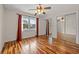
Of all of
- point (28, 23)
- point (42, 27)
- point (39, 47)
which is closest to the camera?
point (28, 23)

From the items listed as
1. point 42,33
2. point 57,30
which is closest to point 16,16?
point 42,33

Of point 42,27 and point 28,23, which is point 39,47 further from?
point 42,27

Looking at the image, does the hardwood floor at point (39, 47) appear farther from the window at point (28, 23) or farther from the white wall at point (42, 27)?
the window at point (28, 23)

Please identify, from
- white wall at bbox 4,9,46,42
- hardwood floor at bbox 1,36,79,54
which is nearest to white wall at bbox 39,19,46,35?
white wall at bbox 4,9,46,42

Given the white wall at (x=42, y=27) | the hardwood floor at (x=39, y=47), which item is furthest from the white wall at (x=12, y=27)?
the hardwood floor at (x=39, y=47)

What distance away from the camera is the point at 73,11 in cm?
371

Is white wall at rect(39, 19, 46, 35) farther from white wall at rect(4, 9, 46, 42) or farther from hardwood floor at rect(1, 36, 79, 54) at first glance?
hardwood floor at rect(1, 36, 79, 54)

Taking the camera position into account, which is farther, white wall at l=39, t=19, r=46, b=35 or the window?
white wall at l=39, t=19, r=46, b=35

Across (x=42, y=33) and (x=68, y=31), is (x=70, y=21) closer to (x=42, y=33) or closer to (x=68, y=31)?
(x=68, y=31)

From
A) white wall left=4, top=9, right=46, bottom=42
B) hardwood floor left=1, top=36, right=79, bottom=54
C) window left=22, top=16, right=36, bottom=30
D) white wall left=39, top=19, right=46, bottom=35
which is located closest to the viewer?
hardwood floor left=1, top=36, right=79, bottom=54

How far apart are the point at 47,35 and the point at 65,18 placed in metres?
1.03

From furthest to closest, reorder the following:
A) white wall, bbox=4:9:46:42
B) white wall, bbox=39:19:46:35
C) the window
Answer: white wall, bbox=39:19:46:35, white wall, bbox=4:9:46:42, the window

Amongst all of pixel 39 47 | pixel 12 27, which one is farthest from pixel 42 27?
pixel 12 27
